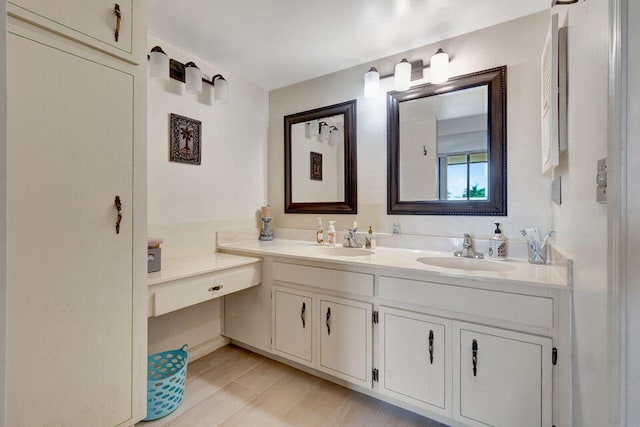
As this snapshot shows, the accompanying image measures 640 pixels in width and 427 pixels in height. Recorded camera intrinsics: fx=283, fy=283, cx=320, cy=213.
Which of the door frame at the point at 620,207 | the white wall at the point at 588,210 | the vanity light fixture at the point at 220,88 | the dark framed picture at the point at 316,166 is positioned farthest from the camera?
the dark framed picture at the point at 316,166

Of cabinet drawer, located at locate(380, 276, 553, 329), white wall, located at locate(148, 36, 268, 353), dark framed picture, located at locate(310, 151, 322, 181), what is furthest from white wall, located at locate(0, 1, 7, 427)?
dark framed picture, located at locate(310, 151, 322, 181)

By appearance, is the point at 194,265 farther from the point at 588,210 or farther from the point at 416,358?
the point at 588,210

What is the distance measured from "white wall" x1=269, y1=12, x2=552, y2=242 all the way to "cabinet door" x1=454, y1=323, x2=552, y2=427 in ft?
2.23

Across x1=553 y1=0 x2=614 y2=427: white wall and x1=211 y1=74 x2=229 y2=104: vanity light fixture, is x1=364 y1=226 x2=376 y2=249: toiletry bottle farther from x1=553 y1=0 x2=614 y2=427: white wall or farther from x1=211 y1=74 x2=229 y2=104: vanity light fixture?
x1=211 y1=74 x2=229 y2=104: vanity light fixture

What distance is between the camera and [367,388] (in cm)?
157

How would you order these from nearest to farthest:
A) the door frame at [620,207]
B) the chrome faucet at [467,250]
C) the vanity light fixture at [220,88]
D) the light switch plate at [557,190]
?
the door frame at [620,207] < the light switch plate at [557,190] < the chrome faucet at [467,250] < the vanity light fixture at [220,88]

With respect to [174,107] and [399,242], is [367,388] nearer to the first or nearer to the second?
[399,242]

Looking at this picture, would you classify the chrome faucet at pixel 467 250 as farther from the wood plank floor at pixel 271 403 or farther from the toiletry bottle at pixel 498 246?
the wood plank floor at pixel 271 403

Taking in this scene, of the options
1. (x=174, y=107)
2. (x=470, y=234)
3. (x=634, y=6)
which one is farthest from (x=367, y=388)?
(x=174, y=107)

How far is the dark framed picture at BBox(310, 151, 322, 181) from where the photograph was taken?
238cm

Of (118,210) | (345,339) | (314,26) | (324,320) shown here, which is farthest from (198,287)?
(314,26)

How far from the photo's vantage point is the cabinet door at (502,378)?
1143mm

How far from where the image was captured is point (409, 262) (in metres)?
1.55

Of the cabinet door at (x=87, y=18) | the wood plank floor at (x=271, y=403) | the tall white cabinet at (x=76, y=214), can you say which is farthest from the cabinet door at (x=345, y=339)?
the cabinet door at (x=87, y=18)
